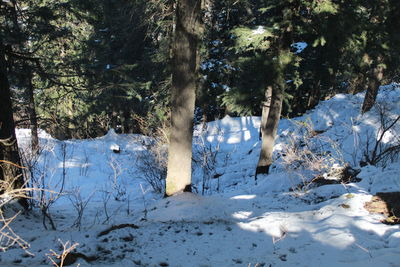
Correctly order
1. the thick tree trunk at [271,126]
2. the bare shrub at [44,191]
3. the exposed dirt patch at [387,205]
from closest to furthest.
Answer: the exposed dirt patch at [387,205] < the bare shrub at [44,191] < the thick tree trunk at [271,126]

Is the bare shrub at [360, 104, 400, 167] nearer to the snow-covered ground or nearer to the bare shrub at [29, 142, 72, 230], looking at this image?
the snow-covered ground

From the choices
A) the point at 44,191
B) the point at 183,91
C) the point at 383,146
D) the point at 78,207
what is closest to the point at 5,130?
the point at 44,191

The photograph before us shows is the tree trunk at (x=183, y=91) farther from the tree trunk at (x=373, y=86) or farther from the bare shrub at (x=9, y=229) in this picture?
the tree trunk at (x=373, y=86)

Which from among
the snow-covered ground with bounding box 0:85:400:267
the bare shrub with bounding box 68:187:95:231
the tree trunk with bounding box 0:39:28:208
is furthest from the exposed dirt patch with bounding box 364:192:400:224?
the tree trunk with bounding box 0:39:28:208

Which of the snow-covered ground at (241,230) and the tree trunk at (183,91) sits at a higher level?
the tree trunk at (183,91)

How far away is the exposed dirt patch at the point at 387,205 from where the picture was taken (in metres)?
4.19

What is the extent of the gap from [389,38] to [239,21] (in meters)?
9.19

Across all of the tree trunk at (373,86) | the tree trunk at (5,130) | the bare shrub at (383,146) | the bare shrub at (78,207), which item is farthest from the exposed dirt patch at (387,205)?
the tree trunk at (373,86)

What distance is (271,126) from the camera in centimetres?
941

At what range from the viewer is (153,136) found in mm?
→ 12070

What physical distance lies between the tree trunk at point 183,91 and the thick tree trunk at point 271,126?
12.8ft

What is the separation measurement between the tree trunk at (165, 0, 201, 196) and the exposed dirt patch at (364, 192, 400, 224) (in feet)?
10.9

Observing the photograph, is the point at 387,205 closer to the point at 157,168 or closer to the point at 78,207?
the point at 78,207

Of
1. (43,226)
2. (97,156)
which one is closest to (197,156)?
(97,156)
